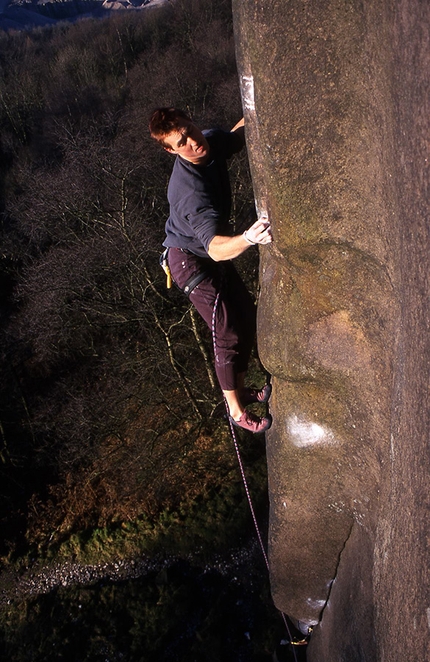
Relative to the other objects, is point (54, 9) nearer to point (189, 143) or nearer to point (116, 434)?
point (116, 434)

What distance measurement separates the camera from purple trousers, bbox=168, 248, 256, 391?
461cm

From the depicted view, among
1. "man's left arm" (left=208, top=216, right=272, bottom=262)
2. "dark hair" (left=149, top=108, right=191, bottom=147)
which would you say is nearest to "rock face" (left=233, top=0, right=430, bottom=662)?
"man's left arm" (left=208, top=216, right=272, bottom=262)

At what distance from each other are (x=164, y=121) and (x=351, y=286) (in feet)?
5.69

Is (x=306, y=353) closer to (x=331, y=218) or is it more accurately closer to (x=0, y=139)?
(x=331, y=218)

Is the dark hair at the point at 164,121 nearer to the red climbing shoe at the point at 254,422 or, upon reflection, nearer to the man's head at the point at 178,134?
the man's head at the point at 178,134

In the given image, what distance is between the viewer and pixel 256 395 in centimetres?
542

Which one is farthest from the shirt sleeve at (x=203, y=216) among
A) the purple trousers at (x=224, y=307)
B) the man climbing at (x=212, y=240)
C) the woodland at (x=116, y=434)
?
the woodland at (x=116, y=434)

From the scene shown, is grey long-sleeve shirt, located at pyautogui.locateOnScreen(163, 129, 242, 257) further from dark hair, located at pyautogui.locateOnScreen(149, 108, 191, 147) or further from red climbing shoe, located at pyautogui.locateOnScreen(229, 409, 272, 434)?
red climbing shoe, located at pyautogui.locateOnScreen(229, 409, 272, 434)

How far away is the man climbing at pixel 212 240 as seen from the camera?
12.4 ft

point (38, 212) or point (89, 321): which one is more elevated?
point (38, 212)

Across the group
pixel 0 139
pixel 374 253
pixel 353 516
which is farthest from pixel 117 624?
pixel 0 139

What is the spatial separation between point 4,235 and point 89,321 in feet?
16.4

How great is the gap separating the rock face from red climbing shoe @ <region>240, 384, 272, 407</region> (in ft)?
0.77

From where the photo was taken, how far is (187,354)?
1424 cm
